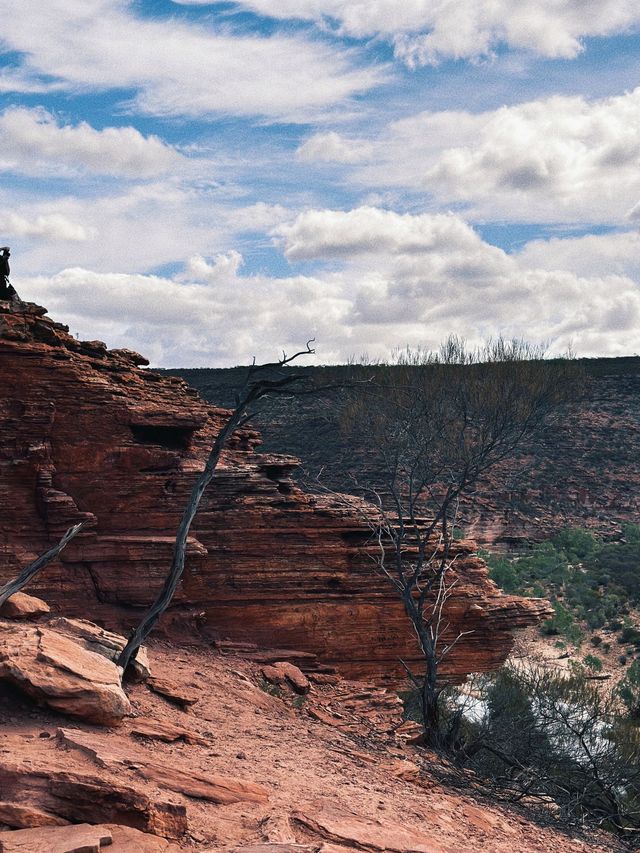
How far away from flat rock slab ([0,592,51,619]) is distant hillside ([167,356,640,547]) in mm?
23042

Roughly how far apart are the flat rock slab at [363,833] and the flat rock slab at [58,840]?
6.04 ft

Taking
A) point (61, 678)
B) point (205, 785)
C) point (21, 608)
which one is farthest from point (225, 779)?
point (21, 608)

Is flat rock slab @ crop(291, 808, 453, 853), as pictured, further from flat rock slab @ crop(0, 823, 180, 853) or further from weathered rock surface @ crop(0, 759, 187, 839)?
flat rock slab @ crop(0, 823, 180, 853)

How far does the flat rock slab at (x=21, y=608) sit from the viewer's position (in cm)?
918

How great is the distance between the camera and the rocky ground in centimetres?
559

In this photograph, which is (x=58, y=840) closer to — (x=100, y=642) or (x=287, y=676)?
(x=100, y=642)

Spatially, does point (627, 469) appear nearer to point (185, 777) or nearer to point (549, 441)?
point (549, 441)

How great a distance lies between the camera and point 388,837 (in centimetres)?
658

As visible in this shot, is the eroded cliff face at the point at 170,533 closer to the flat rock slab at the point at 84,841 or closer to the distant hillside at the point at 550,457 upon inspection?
the flat rock slab at the point at 84,841

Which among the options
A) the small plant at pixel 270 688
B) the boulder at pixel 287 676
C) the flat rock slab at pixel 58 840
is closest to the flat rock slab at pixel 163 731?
the flat rock slab at pixel 58 840

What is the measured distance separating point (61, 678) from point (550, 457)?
38962mm

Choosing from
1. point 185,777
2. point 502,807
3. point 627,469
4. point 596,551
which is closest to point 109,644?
point 185,777

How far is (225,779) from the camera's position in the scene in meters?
6.72

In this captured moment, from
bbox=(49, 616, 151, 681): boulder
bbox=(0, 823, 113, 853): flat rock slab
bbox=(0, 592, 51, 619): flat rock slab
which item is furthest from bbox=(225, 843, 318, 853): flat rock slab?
bbox=(0, 592, 51, 619): flat rock slab
